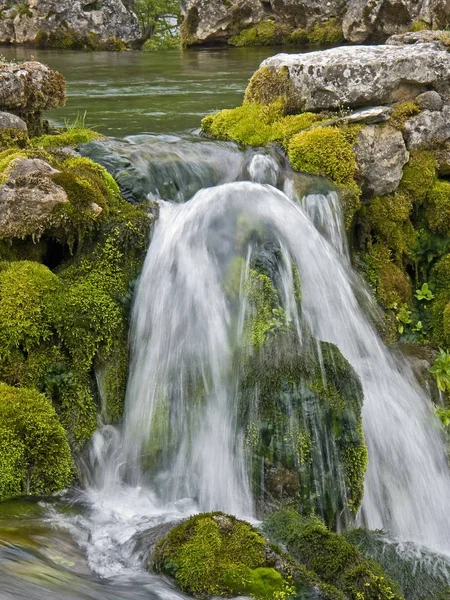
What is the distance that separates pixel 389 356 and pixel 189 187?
282 centimetres

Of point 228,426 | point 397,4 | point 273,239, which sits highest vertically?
point 397,4

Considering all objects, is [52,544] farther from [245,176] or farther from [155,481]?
[245,176]

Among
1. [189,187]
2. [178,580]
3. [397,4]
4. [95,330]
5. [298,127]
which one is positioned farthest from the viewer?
[397,4]

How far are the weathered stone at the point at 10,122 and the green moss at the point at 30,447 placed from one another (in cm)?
362

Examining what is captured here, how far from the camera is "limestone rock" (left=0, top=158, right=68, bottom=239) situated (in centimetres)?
617

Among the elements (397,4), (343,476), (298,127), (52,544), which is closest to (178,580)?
(52,544)

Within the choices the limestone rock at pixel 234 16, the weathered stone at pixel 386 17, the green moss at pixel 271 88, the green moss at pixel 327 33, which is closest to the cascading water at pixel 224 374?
the green moss at pixel 271 88

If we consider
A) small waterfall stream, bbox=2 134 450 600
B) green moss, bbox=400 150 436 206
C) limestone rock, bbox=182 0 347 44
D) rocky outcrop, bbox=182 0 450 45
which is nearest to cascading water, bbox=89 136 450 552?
small waterfall stream, bbox=2 134 450 600

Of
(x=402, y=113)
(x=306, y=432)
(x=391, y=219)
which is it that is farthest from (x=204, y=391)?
(x=402, y=113)

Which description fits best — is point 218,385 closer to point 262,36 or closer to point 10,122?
point 10,122

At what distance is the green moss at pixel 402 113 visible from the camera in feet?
28.0

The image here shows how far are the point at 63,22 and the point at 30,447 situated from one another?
29004mm

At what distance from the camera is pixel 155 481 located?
5680mm

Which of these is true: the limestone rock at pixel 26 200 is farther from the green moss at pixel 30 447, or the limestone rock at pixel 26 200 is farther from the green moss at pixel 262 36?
the green moss at pixel 262 36
